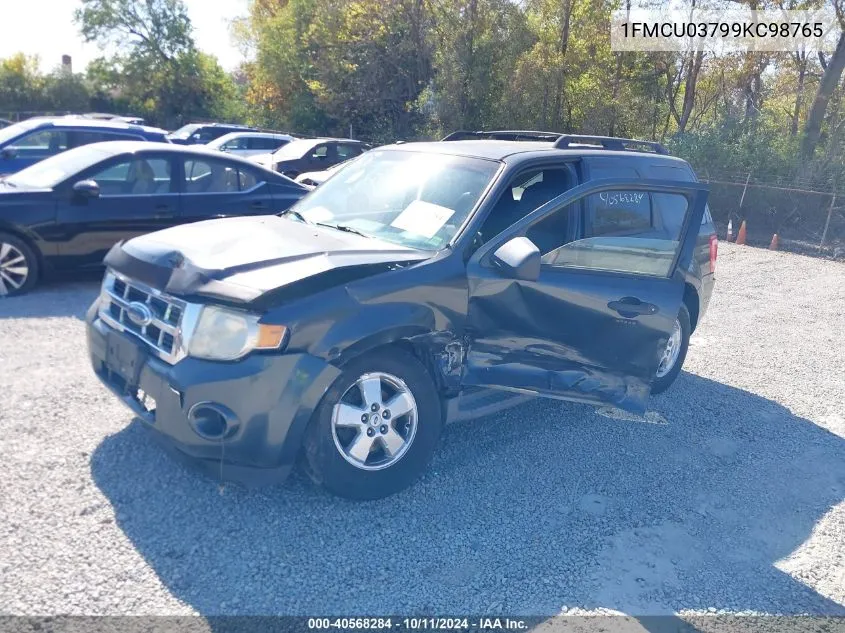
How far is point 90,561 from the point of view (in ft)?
10.1

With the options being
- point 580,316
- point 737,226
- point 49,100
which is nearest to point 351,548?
point 580,316

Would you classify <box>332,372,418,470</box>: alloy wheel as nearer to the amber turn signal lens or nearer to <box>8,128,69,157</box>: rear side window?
the amber turn signal lens

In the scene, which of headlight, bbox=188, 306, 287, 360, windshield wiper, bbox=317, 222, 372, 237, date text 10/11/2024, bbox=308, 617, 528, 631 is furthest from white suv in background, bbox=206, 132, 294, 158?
date text 10/11/2024, bbox=308, 617, 528, 631

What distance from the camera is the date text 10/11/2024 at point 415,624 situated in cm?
284

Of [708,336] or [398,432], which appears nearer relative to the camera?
[398,432]

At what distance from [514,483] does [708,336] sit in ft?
14.1

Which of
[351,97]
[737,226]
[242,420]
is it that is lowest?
[737,226]

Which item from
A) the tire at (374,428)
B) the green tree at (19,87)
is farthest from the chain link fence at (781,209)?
the green tree at (19,87)

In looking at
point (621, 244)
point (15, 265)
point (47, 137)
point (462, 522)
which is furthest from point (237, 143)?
point (462, 522)

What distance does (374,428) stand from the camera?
360 centimetres

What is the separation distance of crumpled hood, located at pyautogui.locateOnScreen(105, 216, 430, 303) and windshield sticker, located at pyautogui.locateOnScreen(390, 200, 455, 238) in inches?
9.6

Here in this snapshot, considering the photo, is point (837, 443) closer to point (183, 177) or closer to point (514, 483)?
point (514, 483)

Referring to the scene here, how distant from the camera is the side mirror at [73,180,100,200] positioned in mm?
6918

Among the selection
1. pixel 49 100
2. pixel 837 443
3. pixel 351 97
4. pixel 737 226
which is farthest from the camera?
pixel 49 100
